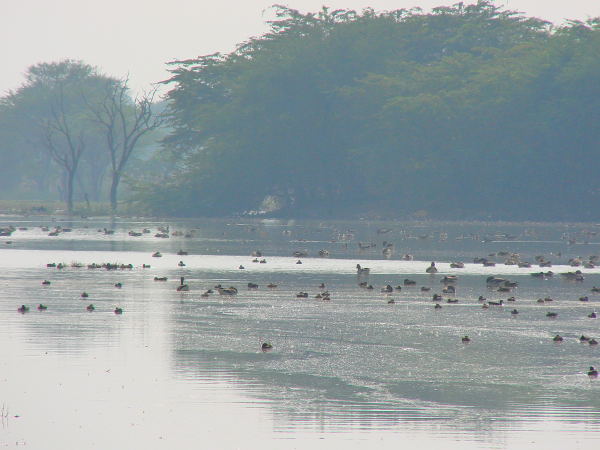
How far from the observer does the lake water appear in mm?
14172

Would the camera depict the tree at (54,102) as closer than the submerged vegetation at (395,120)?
No

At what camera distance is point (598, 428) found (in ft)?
47.1

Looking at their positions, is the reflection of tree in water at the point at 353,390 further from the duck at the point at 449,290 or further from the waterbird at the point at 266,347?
the duck at the point at 449,290

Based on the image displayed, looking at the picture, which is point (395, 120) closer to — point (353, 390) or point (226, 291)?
point (226, 291)

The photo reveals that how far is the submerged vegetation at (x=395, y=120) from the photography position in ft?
312

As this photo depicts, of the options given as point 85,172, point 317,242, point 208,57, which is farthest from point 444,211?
point 85,172

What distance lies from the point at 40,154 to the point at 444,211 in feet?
329

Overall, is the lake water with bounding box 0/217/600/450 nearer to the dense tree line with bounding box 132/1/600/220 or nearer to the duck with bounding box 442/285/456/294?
the duck with bounding box 442/285/456/294

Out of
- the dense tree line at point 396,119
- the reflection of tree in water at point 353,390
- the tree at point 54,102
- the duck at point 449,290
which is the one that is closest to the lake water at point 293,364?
the reflection of tree in water at point 353,390

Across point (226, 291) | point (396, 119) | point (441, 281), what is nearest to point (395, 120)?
point (396, 119)

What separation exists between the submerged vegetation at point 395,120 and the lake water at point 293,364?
59.3m

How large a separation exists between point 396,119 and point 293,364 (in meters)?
84.3

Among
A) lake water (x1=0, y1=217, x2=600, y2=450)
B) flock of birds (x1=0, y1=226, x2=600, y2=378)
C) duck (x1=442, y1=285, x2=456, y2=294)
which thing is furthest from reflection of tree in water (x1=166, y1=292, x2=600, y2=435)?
duck (x1=442, y1=285, x2=456, y2=294)

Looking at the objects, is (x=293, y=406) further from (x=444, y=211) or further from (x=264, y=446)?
(x=444, y=211)
